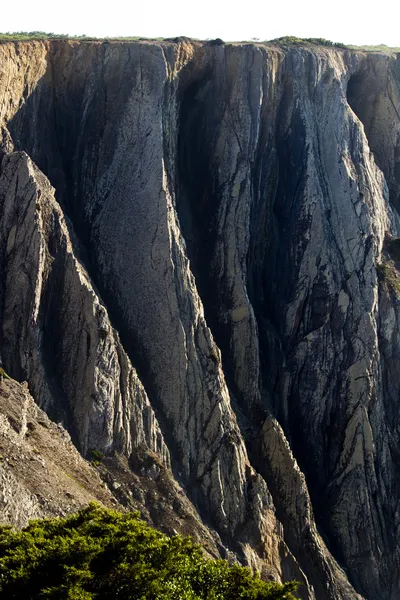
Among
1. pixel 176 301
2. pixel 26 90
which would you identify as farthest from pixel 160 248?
pixel 26 90

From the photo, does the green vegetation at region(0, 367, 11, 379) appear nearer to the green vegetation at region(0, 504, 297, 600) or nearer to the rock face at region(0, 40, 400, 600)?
the rock face at region(0, 40, 400, 600)

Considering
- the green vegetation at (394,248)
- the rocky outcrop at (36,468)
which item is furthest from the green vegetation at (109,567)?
the green vegetation at (394,248)

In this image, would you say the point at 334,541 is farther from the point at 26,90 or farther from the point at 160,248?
the point at 26,90

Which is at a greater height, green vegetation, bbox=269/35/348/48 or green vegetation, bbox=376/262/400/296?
green vegetation, bbox=269/35/348/48

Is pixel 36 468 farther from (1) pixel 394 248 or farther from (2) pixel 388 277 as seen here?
(1) pixel 394 248

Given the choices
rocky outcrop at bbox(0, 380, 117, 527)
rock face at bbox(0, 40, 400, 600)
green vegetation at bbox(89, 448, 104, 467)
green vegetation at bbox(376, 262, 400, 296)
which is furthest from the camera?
green vegetation at bbox(376, 262, 400, 296)

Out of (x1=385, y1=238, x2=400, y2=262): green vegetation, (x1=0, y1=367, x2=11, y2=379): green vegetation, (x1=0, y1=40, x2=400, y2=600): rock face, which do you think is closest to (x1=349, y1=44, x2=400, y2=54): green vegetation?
(x1=0, y1=40, x2=400, y2=600): rock face
